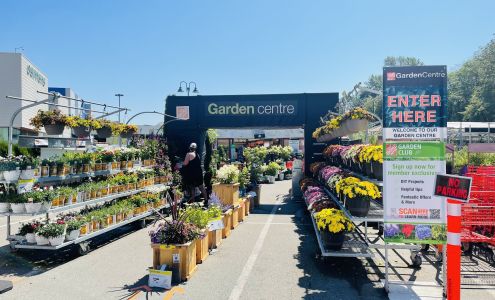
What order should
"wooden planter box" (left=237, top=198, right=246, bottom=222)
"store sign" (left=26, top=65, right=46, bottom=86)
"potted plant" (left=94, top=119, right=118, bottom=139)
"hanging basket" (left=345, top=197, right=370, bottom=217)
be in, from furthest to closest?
1. "store sign" (left=26, top=65, right=46, bottom=86)
2. "wooden planter box" (left=237, top=198, right=246, bottom=222)
3. "potted plant" (left=94, top=119, right=118, bottom=139)
4. "hanging basket" (left=345, top=197, right=370, bottom=217)

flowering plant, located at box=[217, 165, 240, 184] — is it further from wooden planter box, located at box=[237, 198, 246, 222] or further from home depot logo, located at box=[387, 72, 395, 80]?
home depot logo, located at box=[387, 72, 395, 80]

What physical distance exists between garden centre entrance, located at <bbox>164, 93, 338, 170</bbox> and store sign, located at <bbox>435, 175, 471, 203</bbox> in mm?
9338

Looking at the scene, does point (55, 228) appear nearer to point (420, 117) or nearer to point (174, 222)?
point (174, 222)

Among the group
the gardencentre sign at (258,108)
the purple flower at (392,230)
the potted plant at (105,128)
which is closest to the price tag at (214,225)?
the purple flower at (392,230)

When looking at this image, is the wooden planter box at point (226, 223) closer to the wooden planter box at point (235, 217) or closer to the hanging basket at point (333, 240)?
the wooden planter box at point (235, 217)

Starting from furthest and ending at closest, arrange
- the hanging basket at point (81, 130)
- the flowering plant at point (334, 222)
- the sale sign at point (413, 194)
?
the hanging basket at point (81, 130) → the flowering plant at point (334, 222) → the sale sign at point (413, 194)

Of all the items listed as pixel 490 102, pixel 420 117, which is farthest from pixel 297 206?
pixel 490 102

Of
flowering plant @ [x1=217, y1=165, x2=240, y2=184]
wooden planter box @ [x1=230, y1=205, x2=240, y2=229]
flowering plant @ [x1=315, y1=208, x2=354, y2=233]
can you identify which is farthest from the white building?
flowering plant @ [x1=315, y1=208, x2=354, y2=233]

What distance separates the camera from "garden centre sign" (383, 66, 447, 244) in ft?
15.4

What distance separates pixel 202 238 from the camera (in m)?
5.74

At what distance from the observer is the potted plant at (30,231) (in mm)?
6070

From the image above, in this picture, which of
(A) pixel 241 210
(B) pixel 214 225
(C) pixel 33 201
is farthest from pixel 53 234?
(A) pixel 241 210

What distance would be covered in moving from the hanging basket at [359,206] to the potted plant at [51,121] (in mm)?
5225

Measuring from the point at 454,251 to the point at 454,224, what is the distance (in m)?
0.25
